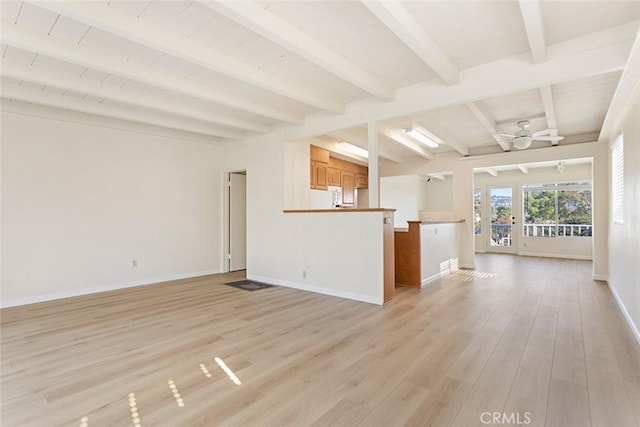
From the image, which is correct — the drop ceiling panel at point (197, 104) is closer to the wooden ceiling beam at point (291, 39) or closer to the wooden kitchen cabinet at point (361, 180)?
the wooden ceiling beam at point (291, 39)

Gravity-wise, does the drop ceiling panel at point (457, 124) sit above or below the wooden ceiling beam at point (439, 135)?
above

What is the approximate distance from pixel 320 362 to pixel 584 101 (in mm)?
4771

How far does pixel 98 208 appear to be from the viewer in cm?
491

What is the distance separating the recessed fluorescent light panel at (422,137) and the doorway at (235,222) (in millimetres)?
3348

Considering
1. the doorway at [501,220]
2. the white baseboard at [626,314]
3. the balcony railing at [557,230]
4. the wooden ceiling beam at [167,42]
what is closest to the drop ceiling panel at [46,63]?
the wooden ceiling beam at [167,42]

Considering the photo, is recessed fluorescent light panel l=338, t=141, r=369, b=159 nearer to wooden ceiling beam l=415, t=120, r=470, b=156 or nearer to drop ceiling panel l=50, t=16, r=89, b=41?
wooden ceiling beam l=415, t=120, r=470, b=156

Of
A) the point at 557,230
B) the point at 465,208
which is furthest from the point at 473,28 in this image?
the point at 557,230

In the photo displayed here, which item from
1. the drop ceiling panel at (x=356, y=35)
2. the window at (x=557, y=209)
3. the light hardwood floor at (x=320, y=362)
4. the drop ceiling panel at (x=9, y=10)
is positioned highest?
the drop ceiling panel at (x=356, y=35)

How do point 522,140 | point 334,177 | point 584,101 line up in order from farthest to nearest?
point 334,177, point 522,140, point 584,101

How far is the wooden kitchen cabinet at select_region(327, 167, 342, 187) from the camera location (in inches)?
277

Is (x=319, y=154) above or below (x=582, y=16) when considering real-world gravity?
below

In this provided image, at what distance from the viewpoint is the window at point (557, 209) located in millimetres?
8445

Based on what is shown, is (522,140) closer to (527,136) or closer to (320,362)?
(527,136)

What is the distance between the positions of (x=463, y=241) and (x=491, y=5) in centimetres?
530
